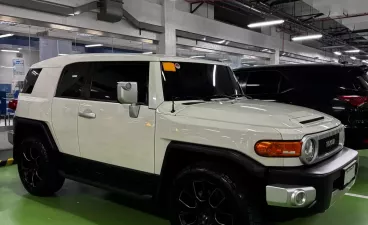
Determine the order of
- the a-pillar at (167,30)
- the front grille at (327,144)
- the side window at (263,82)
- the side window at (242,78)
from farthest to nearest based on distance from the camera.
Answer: the a-pillar at (167,30), the side window at (242,78), the side window at (263,82), the front grille at (327,144)

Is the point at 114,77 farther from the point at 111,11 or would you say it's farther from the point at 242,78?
the point at 111,11

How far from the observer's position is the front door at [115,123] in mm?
2896

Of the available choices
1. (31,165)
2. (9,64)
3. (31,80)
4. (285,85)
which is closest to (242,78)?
(285,85)

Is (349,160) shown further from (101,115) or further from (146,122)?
(101,115)

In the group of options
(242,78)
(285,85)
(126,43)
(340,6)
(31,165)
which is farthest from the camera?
(126,43)

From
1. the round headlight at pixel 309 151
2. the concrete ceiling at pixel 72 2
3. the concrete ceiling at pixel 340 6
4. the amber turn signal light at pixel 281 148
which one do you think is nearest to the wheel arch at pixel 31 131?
the amber turn signal light at pixel 281 148

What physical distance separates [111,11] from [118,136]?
5.28 meters

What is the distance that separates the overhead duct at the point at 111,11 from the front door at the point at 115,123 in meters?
4.47

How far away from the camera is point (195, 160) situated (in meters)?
2.70

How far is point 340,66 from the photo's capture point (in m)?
4.81

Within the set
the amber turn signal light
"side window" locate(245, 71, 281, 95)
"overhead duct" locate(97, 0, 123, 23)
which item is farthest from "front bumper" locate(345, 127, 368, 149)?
"overhead duct" locate(97, 0, 123, 23)

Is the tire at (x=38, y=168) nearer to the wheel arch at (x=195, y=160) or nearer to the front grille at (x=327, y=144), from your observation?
the wheel arch at (x=195, y=160)

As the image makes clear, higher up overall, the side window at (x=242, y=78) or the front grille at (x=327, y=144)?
the side window at (x=242, y=78)

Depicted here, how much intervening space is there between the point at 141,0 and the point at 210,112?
6990mm
